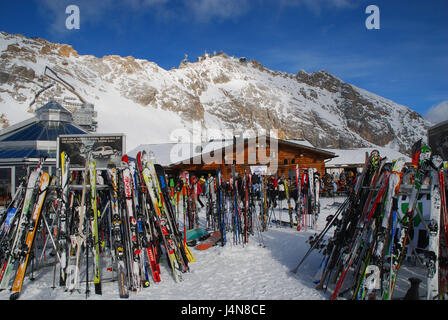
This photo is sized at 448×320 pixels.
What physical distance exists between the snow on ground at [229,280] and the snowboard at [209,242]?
6.7 inches

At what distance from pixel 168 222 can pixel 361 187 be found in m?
4.11

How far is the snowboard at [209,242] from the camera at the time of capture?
8.49 m

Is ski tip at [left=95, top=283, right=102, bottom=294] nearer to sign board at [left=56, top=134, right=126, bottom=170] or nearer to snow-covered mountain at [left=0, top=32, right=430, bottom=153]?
sign board at [left=56, top=134, right=126, bottom=170]

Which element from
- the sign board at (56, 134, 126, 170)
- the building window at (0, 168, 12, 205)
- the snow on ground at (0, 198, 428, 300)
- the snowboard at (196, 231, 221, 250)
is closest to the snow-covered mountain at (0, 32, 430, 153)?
the building window at (0, 168, 12, 205)

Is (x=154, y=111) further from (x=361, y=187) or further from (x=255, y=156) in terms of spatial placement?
(x=361, y=187)

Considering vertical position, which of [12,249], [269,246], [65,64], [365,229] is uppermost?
[65,64]

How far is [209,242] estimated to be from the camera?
8750mm

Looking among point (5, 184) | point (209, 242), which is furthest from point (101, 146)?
point (5, 184)

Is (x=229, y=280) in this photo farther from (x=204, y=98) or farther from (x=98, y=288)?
(x=204, y=98)

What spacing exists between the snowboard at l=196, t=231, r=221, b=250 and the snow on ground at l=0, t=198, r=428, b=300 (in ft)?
0.56

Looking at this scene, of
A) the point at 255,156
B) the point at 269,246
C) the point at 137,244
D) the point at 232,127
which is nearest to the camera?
the point at 137,244
